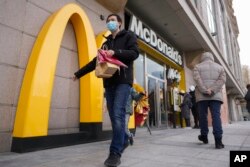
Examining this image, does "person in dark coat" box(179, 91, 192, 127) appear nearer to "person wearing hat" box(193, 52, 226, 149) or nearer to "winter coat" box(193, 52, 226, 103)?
"person wearing hat" box(193, 52, 226, 149)

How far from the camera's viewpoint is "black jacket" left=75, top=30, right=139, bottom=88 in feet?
8.36

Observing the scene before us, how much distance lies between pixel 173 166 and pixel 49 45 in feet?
9.86

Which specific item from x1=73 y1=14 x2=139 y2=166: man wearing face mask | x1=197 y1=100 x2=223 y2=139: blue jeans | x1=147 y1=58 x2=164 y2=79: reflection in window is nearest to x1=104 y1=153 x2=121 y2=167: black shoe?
x1=73 y1=14 x2=139 y2=166: man wearing face mask

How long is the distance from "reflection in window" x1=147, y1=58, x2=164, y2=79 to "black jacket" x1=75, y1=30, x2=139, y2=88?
747 cm

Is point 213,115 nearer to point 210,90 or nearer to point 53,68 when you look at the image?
point 210,90

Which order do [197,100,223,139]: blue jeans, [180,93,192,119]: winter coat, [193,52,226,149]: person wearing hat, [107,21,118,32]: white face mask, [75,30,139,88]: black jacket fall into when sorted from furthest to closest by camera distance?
[180,93,192,119]: winter coat, [193,52,226,149]: person wearing hat, [197,100,223,139]: blue jeans, [107,21,118,32]: white face mask, [75,30,139,88]: black jacket

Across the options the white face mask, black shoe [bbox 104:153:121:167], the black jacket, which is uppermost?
the white face mask

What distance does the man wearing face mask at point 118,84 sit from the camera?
242cm

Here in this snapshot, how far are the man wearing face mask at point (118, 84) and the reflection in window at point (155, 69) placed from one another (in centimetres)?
747

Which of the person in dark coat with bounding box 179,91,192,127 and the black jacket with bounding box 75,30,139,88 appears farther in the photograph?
the person in dark coat with bounding box 179,91,192,127

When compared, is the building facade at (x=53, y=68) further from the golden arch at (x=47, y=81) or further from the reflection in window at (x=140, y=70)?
the reflection in window at (x=140, y=70)

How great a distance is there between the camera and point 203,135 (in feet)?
14.3

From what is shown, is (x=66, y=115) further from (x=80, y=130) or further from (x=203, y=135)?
A: (x=203, y=135)

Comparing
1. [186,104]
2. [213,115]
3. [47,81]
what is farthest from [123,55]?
[186,104]
